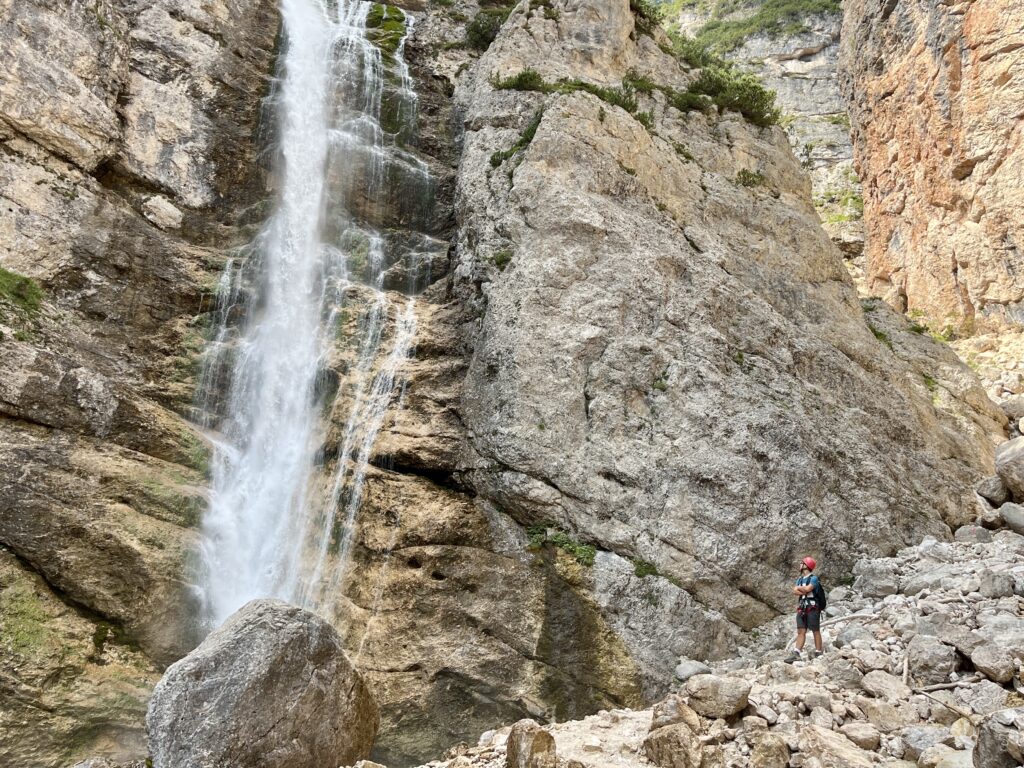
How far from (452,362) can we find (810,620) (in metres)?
8.99

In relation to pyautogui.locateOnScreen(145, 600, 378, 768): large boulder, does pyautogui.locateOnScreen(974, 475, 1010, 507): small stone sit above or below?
above

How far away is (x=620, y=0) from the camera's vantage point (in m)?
24.6

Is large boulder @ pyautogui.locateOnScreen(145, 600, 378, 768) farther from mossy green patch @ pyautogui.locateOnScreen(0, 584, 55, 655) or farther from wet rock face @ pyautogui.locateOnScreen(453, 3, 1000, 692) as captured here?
wet rock face @ pyautogui.locateOnScreen(453, 3, 1000, 692)

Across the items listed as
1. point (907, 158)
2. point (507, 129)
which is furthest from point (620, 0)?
point (907, 158)

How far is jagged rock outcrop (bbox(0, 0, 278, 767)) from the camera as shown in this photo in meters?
11.5

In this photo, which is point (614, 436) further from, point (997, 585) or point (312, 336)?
point (312, 336)

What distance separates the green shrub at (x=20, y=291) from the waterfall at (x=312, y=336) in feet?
11.5

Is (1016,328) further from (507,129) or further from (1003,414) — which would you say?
(507,129)

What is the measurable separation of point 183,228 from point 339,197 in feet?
14.3

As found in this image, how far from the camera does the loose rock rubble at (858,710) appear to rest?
22.5 ft

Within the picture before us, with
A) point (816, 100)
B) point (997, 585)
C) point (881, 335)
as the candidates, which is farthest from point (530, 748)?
point (816, 100)

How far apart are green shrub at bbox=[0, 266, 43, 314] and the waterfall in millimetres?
3510

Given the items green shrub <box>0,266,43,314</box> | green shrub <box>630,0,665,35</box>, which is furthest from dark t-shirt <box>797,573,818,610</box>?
green shrub <box>630,0,665,35</box>

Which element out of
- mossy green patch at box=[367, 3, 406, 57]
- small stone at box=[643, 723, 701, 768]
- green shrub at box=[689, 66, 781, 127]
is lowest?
small stone at box=[643, 723, 701, 768]
